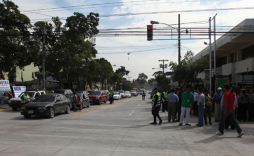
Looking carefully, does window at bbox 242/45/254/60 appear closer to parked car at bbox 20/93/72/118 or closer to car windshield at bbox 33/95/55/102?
parked car at bbox 20/93/72/118

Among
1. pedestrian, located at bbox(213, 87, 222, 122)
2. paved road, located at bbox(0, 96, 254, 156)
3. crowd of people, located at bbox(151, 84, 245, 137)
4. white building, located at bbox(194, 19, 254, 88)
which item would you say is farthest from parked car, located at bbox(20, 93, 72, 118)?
white building, located at bbox(194, 19, 254, 88)

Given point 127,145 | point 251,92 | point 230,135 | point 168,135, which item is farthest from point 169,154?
point 251,92

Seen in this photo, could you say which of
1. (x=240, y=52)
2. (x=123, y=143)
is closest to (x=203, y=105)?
(x=123, y=143)

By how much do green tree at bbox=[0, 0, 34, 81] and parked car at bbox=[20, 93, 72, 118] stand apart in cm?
1543

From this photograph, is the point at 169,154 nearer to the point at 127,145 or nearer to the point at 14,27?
the point at 127,145

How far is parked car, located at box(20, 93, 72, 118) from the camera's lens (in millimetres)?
14578

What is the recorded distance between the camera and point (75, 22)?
110 feet

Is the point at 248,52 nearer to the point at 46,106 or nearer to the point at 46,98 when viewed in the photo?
the point at 46,98

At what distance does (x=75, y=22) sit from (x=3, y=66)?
1076cm

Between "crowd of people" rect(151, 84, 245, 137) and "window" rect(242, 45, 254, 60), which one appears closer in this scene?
"crowd of people" rect(151, 84, 245, 137)

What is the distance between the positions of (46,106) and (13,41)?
1869cm

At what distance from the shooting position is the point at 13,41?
29953 mm

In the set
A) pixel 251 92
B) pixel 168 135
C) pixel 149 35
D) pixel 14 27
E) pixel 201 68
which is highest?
pixel 14 27

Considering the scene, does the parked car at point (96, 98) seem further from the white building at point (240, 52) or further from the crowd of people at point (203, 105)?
the crowd of people at point (203, 105)
